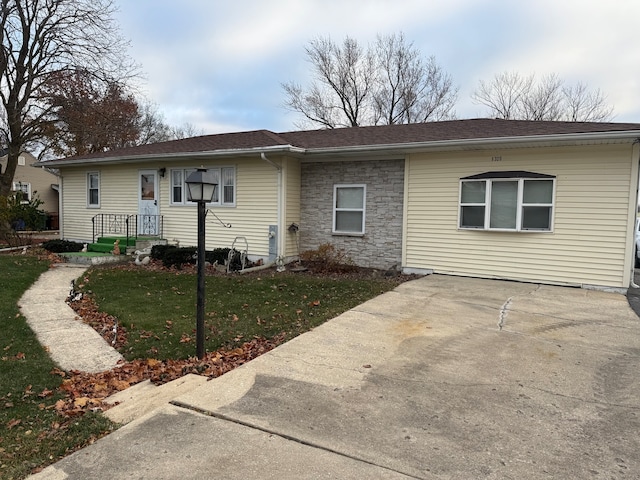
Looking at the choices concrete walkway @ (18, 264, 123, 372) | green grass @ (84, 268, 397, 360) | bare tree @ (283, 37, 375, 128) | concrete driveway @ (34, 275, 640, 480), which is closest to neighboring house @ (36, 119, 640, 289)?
green grass @ (84, 268, 397, 360)

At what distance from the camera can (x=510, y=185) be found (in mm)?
8648

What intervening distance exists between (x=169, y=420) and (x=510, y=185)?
26.1 ft

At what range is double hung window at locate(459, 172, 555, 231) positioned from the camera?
27.5 ft

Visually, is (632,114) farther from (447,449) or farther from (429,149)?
(447,449)

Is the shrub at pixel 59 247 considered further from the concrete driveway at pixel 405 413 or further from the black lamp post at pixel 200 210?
the concrete driveway at pixel 405 413

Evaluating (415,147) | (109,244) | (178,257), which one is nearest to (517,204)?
(415,147)

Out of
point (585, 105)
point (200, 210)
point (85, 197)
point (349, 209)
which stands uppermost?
point (585, 105)

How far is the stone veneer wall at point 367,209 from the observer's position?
9977 millimetres

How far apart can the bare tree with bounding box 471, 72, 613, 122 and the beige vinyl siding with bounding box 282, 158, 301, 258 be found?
1935 centimetres

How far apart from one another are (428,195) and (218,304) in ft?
17.7

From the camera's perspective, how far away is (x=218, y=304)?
262 inches

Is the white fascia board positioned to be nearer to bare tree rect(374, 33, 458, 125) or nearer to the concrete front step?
the concrete front step

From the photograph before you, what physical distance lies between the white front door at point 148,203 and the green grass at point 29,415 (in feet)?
24.2

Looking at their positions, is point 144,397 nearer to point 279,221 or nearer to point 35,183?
point 279,221
